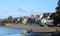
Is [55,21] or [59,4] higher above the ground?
[59,4]

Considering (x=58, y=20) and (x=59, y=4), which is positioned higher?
(x=59, y=4)

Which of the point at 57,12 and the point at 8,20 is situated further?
the point at 8,20

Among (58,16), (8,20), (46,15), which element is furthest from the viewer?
(8,20)

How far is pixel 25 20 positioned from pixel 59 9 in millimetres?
132966

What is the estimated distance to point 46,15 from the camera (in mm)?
167625

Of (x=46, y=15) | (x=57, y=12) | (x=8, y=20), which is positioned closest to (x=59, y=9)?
(x=57, y=12)

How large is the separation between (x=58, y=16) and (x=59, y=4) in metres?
3.80

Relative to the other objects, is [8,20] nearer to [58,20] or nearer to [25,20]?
[25,20]

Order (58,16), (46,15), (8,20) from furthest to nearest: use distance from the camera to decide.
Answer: (8,20) < (46,15) < (58,16)

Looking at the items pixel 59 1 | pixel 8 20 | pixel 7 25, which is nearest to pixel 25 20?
pixel 8 20

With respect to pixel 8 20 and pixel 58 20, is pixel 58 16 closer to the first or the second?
pixel 58 20

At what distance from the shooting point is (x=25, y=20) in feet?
649

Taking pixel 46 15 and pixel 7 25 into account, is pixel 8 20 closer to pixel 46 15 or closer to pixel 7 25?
pixel 7 25

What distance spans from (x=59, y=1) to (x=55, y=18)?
4.64 meters
